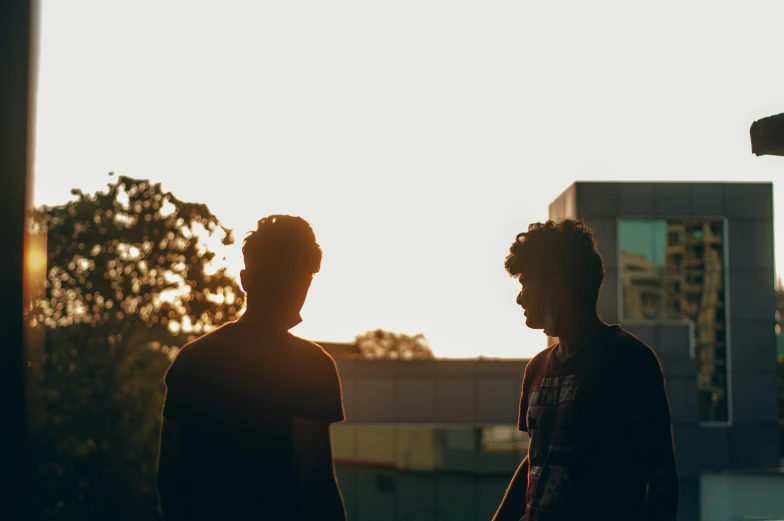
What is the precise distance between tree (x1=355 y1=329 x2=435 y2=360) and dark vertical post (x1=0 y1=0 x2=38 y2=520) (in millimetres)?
99917

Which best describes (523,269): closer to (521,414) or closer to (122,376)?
(521,414)

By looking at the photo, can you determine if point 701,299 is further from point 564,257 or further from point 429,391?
point 564,257

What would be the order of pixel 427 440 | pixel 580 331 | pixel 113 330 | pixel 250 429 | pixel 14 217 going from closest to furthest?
pixel 14 217, pixel 250 429, pixel 580 331, pixel 113 330, pixel 427 440

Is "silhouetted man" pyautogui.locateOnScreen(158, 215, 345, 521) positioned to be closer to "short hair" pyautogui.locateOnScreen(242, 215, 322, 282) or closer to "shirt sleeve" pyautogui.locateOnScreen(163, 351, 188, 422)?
"shirt sleeve" pyautogui.locateOnScreen(163, 351, 188, 422)

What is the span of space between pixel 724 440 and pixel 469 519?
426 inches

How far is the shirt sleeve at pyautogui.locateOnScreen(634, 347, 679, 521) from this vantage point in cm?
315

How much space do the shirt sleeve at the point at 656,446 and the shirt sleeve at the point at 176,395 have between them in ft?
4.25

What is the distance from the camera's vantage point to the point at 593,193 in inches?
1464

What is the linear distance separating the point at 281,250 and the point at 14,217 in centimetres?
162

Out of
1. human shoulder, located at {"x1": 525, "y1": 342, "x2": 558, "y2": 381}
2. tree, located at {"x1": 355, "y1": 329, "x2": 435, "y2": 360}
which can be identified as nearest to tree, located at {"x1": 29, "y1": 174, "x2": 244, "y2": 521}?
human shoulder, located at {"x1": 525, "y1": 342, "x2": 558, "y2": 381}

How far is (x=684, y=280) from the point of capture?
1494 inches

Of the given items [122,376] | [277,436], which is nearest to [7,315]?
[277,436]

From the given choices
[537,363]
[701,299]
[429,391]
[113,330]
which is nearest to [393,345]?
[429,391]

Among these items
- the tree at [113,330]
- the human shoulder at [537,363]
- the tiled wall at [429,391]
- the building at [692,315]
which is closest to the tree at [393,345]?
the tiled wall at [429,391]
